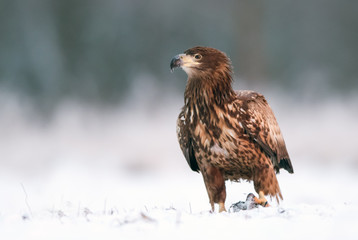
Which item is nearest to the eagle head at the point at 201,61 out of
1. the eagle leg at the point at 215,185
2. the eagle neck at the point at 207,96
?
the eagle neck at the point at 207,96

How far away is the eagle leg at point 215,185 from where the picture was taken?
757cm

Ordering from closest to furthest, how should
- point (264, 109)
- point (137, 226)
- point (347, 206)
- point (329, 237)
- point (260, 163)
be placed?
point (329, 237), point (137, 226), point (347, 206), point (260, 163), point (264, 109)

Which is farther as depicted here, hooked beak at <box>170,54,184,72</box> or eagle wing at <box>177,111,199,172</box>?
eagle wing at <box>177,111,199,172</box>

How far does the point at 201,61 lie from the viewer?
7.58 m

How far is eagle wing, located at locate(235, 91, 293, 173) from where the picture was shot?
7512 mm

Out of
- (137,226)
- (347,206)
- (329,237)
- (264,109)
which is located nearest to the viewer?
(329,237)

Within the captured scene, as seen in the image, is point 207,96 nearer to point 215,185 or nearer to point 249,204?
point 215,185

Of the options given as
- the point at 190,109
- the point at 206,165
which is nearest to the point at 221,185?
the point at 206,165

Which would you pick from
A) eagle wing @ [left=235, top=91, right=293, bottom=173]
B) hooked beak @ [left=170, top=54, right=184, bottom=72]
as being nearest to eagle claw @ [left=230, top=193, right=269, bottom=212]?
eagle wing @ [left=235, top=91, right=293, bottom=173]

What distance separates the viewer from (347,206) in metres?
6.63

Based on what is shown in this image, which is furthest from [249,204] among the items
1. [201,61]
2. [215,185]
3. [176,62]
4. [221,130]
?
[176,62]

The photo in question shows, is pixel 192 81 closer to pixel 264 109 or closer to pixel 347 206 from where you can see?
pixel 264 109

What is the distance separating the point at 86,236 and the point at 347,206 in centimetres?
323

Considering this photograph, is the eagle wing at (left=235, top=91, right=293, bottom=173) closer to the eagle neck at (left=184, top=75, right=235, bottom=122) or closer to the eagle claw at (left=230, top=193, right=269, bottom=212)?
the eagle neck at (left=184, top=75, right=235, bottom=122)
